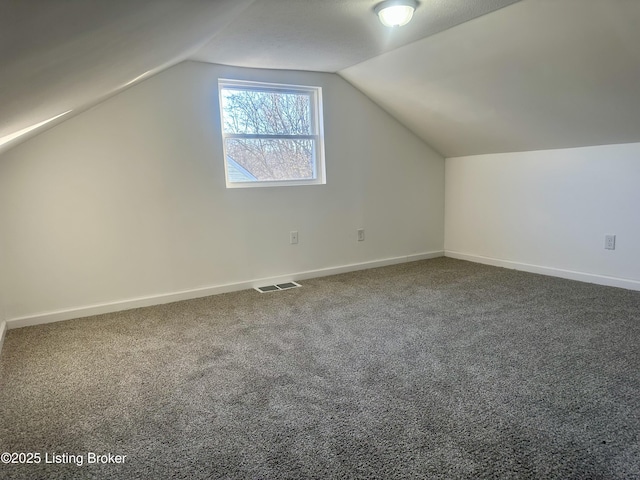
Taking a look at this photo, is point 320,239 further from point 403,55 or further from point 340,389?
point 340,389

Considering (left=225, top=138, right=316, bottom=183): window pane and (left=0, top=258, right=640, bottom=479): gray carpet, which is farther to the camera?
(left=225, top=138, right=316, bottom=183): window pane

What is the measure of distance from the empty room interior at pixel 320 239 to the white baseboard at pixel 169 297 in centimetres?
2

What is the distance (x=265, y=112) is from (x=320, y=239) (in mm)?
1354

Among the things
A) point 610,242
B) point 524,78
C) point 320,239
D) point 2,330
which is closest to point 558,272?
point 610,242

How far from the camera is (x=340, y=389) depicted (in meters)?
1.93

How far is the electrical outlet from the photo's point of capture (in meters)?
3.32

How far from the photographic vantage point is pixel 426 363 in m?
2.16

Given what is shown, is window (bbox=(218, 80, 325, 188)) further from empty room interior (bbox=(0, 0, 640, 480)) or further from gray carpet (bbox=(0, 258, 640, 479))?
gray carpet (bbox=(0, 258, 640, 479))

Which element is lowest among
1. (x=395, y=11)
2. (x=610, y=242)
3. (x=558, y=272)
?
(x=558, y=272)

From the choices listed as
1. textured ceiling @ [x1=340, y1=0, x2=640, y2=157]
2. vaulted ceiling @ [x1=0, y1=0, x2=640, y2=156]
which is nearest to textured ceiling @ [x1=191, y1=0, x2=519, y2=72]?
vaulted ceiling @ [x1=0, y1=0, x2=640, y2=156]

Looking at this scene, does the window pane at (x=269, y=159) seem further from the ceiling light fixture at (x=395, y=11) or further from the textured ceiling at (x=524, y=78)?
the ceiling light fixture at (x=395, y=11)

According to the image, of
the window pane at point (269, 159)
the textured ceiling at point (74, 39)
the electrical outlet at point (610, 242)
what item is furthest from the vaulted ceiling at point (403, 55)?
the electrical outlet at point (610, 242)

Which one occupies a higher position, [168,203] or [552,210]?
[168,203]

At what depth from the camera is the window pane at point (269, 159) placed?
12.2 feet
